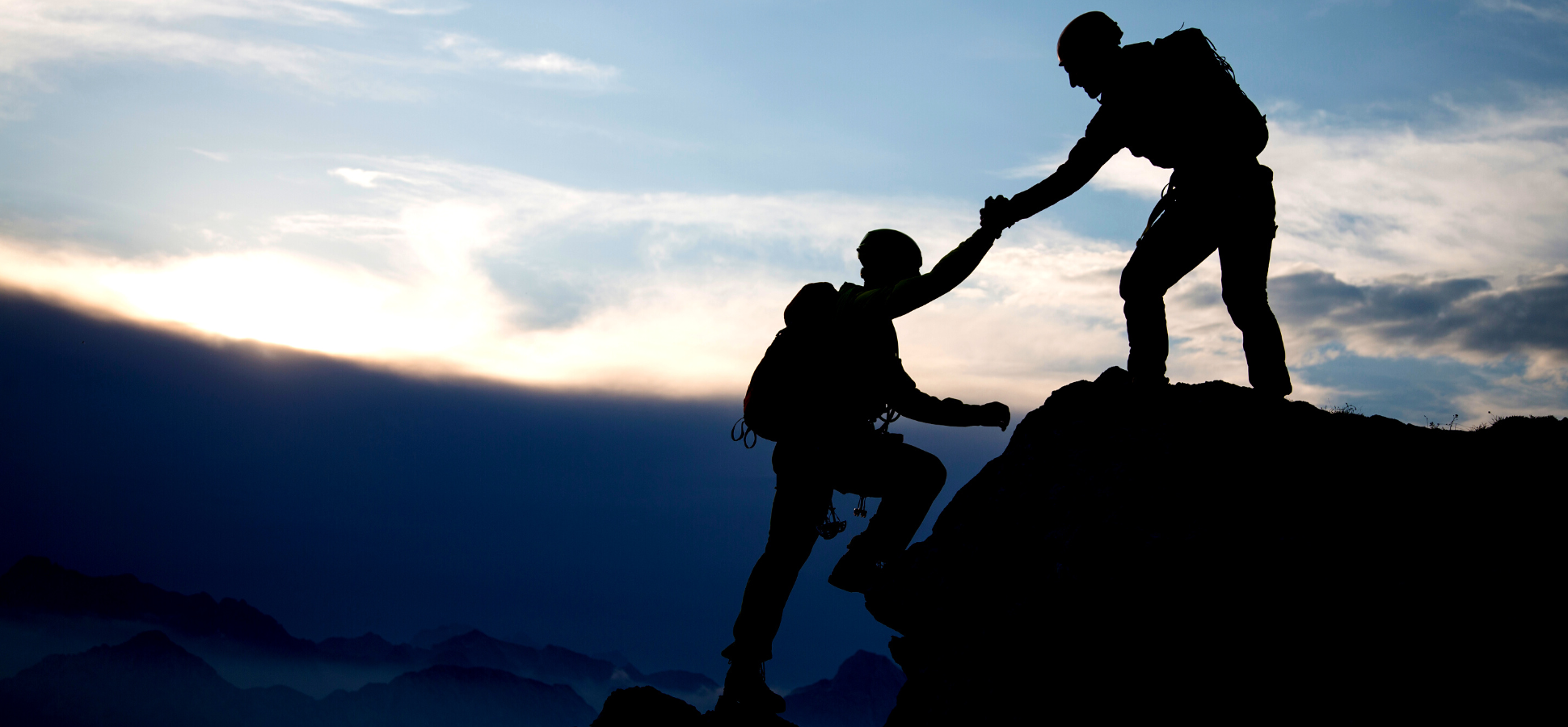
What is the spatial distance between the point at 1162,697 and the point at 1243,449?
1.88 metres

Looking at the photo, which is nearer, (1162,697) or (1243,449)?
(1162,697)

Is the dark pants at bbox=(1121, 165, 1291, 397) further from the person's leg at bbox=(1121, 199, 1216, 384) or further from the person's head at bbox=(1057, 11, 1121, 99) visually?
the person's head at bbox=(1057, 11, 1121, 99)

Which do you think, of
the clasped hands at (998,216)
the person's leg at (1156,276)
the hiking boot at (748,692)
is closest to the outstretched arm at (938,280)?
the clasped hands at (998,216)

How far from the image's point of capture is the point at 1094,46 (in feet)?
21.4

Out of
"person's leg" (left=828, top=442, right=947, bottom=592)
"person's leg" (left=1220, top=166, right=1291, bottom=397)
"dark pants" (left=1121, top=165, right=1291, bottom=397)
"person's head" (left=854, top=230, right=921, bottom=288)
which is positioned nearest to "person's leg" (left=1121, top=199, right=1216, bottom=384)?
"dark pants" (left=1121, top=165, right=1291, bottom=397)

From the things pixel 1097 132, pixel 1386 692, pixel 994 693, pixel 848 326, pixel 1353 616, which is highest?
pixel 1097 132

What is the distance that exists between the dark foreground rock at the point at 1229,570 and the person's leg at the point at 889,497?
0.23 m

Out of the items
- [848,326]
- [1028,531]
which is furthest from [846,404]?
[1028,531]

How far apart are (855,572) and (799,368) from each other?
5.83 ft

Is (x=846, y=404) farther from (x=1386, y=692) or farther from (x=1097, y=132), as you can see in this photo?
(x=1386, y=692)

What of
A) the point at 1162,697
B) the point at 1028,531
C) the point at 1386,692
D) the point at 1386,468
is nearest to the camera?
the point at 1386,692

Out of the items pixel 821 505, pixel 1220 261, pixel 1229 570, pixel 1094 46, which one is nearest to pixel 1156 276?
pixel 1220 261

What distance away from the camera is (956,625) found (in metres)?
6.26

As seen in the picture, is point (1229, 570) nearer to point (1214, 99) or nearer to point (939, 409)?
point (939, 409)
